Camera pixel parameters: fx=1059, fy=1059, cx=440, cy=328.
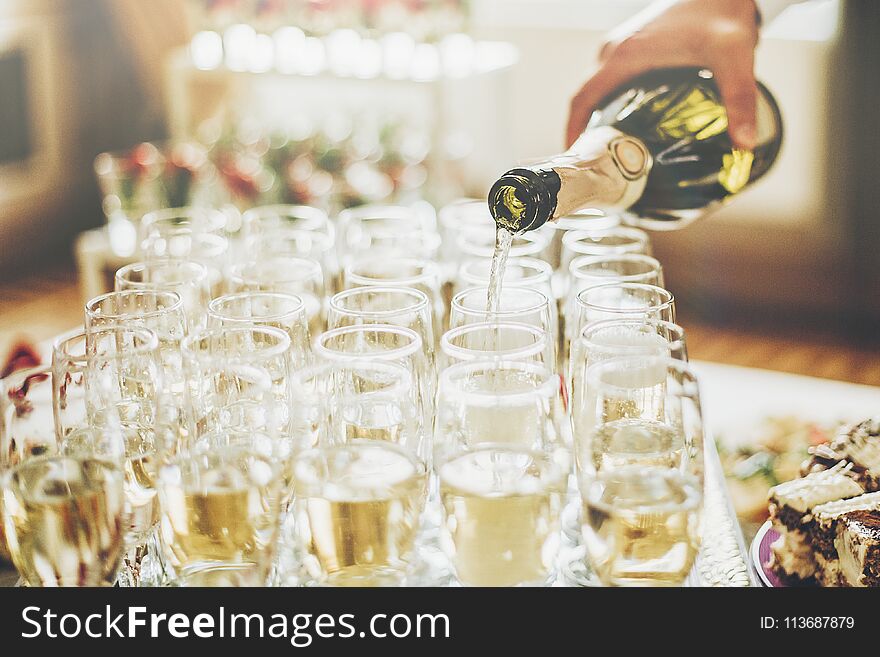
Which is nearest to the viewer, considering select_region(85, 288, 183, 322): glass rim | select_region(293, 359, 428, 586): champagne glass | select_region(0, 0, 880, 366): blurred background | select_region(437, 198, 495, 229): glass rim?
select_region(293, 359, 428, 586): champagne glass

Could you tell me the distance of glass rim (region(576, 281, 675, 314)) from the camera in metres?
0.94

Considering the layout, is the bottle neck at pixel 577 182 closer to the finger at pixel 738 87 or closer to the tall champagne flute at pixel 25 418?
the finger at pixel 738 87

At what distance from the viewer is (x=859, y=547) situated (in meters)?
0.82

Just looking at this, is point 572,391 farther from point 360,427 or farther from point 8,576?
point 8,576

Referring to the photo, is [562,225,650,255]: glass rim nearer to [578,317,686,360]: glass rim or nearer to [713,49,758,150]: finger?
[713,49,758,150]: finger

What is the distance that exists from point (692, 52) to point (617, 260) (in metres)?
0.29

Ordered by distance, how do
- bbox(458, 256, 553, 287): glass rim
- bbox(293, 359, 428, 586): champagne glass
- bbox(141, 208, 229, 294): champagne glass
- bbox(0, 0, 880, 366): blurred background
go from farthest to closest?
bbox(0, 0, 880, 366): blurred background → bbox(141, 208, 229, 294): champagne glass → bbox(458, 256, 553, 287): glass rim → bbox(293, 359, 428, 586): champagne glass

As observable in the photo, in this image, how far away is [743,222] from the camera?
381 centimetres

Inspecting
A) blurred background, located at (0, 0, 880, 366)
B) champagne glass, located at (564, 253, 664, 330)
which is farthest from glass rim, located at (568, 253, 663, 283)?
blurred background, located at (0, 0, 880, 366)

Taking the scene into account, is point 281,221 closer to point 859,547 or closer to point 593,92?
point 593,92

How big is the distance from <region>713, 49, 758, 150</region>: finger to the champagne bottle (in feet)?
0.05

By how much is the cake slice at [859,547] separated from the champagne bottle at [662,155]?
1.23 ft

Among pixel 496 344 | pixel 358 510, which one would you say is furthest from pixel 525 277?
pixel 358 510

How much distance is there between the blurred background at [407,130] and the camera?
3.39 m
